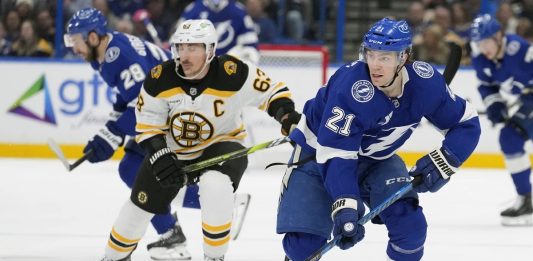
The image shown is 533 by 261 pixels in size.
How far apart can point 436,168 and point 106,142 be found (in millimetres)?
1718

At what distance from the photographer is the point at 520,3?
8.86m

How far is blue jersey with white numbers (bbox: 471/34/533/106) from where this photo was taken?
6238mm

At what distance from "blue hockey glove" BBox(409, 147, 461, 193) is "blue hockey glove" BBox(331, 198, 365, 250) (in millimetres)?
264

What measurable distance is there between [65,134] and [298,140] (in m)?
4.92

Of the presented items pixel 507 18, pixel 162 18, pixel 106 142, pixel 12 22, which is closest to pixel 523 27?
pixel 507 18

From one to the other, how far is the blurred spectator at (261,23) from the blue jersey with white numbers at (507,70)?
2.71m

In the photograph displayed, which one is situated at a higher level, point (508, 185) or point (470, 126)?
point (470, 126)

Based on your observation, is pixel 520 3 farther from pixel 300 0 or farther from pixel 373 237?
pixel 373 237

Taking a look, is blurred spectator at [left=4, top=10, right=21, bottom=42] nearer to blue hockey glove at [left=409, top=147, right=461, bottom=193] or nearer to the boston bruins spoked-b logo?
the boston bruins spoked-b logo

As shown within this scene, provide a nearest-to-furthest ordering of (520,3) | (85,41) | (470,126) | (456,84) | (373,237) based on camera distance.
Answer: (470,126)
(85,41)
(373,237)
(456,84)
(520,3)

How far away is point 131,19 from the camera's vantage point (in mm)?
8820

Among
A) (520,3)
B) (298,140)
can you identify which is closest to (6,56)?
(520,3)

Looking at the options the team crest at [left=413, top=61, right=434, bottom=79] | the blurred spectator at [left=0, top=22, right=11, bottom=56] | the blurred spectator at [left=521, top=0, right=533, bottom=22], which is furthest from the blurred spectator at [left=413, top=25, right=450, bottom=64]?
the team crest at [left=413, top=61, right=434, bottom=79]

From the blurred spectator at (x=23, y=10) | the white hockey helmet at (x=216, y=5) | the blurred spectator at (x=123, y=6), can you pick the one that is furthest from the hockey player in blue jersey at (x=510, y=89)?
the blurred spectator at (x=23, y=10)
